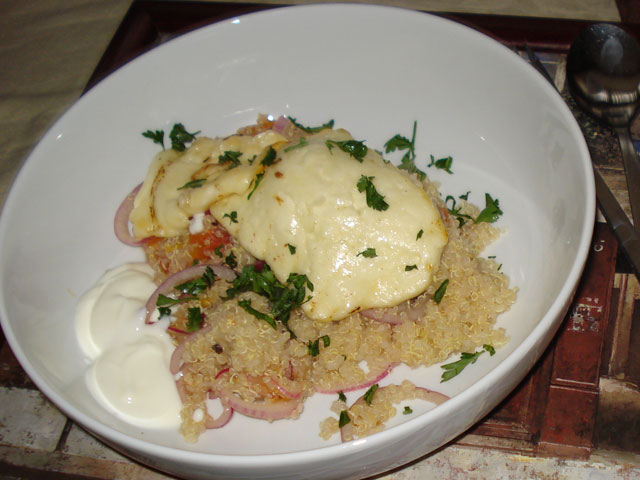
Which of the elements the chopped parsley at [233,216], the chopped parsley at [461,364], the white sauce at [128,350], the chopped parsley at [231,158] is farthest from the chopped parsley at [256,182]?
the chopped parsley at [461,364]

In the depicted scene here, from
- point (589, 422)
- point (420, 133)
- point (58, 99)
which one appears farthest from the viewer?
point (58, 99)

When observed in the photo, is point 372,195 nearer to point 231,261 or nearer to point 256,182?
point 256,182

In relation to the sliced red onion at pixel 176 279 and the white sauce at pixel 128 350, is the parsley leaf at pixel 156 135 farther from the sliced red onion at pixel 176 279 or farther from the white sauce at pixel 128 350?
the sliced red onion at pixel 176 279

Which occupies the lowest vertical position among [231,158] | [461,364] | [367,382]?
[367,382]

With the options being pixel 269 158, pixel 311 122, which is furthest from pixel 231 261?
pixel 311 122

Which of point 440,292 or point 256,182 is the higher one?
point 256,182

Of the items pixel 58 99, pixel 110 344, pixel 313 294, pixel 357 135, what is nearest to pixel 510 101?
pixel 357 135

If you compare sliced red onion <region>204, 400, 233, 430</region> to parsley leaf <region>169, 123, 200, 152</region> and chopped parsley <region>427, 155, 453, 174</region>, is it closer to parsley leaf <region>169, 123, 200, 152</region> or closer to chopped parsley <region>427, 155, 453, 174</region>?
parsley leaf <region>169, 123, 200, 152</region>

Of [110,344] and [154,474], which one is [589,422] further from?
[110,344]
